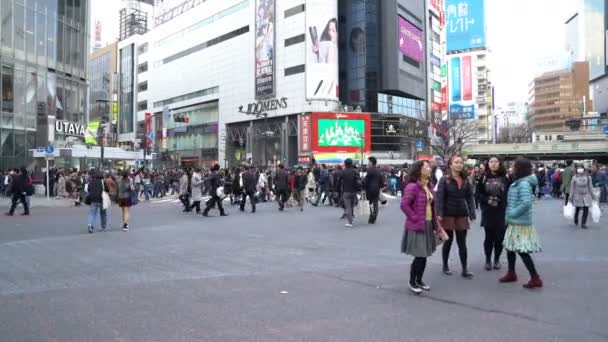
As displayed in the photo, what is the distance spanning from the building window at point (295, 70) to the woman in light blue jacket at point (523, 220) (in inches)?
2165

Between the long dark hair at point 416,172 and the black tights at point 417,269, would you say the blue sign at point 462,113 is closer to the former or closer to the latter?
the long dark hair at point 416,172

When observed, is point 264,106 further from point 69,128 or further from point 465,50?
point 465,50

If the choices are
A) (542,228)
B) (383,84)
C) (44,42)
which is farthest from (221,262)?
(383,84)

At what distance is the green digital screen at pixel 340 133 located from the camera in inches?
2324

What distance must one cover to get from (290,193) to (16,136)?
21.3m

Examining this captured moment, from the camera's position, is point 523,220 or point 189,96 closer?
point 523,220

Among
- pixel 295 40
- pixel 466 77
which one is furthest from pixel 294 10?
pixel 466 77

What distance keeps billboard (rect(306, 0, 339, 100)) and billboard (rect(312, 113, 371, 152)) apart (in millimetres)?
3045

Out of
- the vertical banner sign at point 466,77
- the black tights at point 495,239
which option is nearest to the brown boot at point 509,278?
the black tights at point 495,239

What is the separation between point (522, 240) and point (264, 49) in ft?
201

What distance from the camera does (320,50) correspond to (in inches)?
2336

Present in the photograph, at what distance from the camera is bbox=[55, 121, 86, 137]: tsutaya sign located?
3506cm

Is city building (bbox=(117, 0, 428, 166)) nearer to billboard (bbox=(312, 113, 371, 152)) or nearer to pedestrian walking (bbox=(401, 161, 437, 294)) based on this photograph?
billboard (bbox=(312, 113, 371, 152))

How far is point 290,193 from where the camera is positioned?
2123 centimetres
